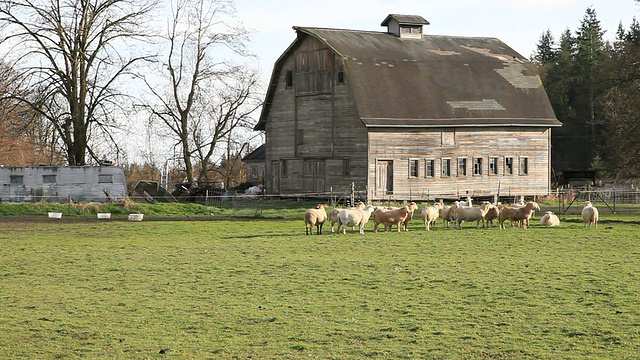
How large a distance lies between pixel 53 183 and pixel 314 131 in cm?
1479

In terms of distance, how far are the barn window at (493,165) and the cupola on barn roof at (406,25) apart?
9585 millimetres

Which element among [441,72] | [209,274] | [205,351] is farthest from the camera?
[441,72]

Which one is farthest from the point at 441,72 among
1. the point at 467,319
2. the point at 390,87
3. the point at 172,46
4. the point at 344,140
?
the point at 467,319

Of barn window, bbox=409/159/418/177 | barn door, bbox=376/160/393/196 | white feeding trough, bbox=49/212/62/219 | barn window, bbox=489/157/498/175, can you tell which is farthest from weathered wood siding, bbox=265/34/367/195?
white feeding trough, bbox=49/212/62/219

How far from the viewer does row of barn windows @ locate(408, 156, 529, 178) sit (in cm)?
5197

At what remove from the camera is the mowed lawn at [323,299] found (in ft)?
41.5

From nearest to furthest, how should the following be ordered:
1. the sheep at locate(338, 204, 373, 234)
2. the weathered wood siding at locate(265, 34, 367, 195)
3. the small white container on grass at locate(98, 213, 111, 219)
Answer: the sheep at locate(338, 204, 373, 234)
the small white container on grass at locate(98, 213, 111, 219)
the weathered wood siding at locate(265, 34, 367, 195)

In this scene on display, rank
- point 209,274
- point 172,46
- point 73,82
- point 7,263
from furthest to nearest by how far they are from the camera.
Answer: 1. point 172,46
2. point 73,82
3. point 7,263
4. point 209,274

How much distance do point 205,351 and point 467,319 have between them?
4.37 metres

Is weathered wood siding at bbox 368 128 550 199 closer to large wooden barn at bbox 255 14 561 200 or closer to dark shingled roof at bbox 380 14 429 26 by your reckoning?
large wooden barn at bbox 255 14 561 200

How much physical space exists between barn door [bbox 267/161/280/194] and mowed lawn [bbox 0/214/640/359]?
27.7 metres

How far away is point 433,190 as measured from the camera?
52.3m

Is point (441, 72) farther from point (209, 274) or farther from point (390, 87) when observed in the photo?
point (209, 274)

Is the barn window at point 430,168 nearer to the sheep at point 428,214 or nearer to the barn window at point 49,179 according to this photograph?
the sheep at point 428,214
